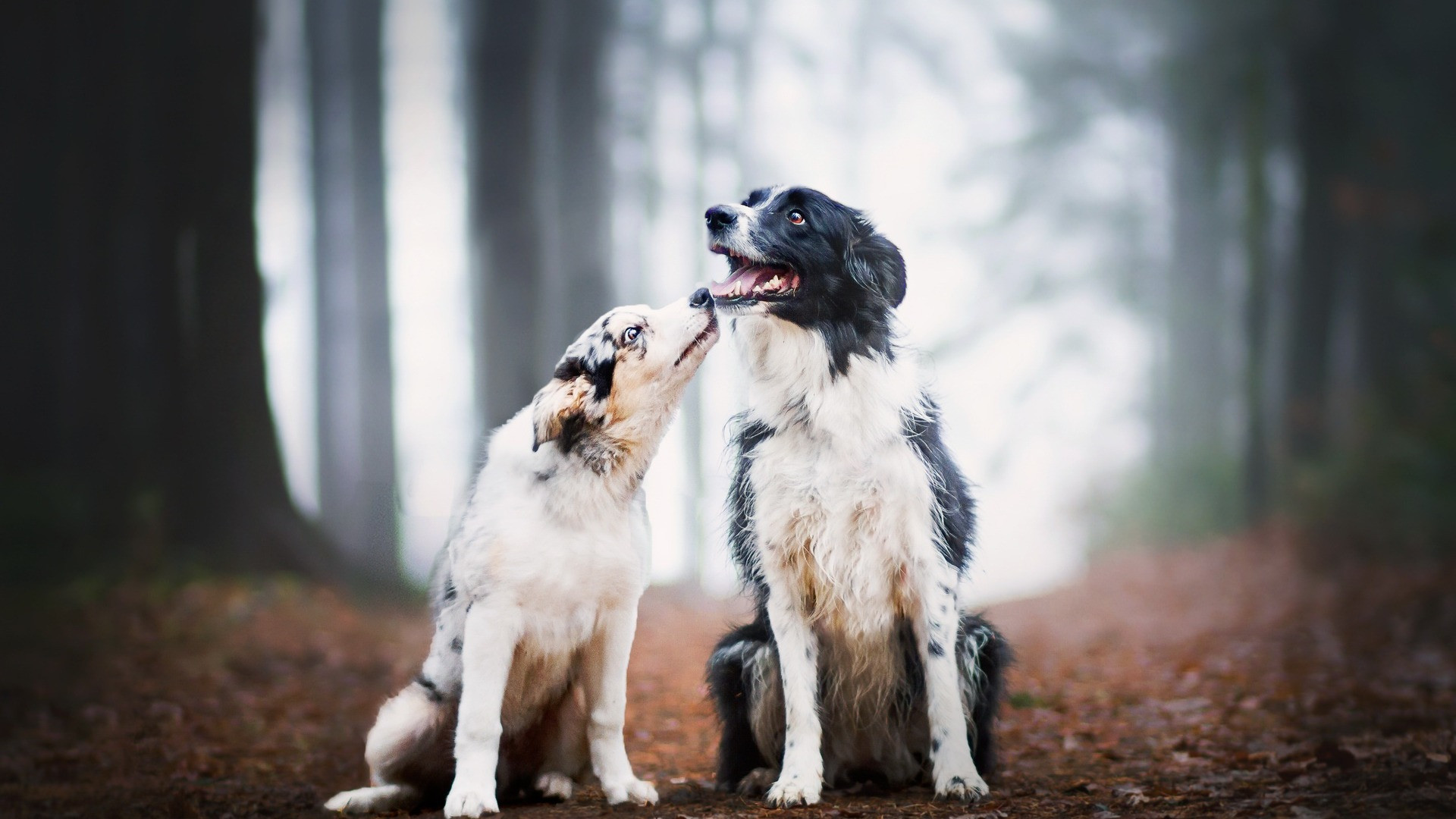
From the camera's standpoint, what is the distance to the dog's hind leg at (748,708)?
4.08 meters

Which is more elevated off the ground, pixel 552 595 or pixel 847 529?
pixel 847 529

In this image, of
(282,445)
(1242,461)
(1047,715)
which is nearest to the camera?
(1047,715)

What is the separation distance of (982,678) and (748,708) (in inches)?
36.7

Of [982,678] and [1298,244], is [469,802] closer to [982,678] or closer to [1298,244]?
[982,678]

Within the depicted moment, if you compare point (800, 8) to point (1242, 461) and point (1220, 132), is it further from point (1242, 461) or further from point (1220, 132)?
point (1242, 461)

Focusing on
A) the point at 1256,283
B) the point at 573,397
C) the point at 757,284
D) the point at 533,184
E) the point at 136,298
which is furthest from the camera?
the point at 1256,283

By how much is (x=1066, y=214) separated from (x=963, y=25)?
331 centimetres

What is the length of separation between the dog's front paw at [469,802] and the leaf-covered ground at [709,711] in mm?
134

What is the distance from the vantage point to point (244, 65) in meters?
9.18

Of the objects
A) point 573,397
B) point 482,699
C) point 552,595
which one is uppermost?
point 573,397

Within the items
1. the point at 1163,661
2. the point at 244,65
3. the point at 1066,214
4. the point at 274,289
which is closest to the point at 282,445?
the point at 274,289

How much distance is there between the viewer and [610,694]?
3.84m

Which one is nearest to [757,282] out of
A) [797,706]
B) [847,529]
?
[847,529]

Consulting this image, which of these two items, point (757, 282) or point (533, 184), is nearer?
point (757, 282)
